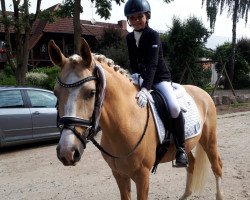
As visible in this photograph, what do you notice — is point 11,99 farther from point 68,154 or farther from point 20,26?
point 68,154

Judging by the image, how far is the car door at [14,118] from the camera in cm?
805

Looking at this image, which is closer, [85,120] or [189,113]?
[85,120]

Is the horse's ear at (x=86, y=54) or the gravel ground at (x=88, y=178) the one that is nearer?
the horse's ear at (x=86, y=54)

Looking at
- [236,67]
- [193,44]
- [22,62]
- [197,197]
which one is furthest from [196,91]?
[236,67]

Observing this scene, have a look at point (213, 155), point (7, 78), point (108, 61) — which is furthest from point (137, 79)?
point (7, 78)

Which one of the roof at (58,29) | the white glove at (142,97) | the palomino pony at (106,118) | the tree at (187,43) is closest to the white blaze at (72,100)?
the palomino pony at (106,118)

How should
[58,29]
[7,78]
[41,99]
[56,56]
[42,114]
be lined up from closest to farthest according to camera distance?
[56,56] → [42,114] → [41,99] → [7,78] → [58,29]

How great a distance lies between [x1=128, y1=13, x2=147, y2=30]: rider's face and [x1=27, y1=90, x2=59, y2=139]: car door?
5.76 meters

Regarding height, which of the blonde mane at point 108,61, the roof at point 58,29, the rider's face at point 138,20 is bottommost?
the blonde mane at point 108,61

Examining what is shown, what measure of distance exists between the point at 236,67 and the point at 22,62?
17.8 m

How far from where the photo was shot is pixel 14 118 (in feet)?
26.7

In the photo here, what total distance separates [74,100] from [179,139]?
159 centimetres

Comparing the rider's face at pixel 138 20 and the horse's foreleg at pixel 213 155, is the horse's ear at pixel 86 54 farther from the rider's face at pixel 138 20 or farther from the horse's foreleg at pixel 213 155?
the horse's foreleg at pixel 213 155

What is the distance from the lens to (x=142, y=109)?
3152mm
